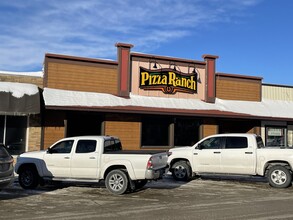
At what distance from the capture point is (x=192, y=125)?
20469mm

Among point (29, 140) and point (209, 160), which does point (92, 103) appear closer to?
point (29, 140)

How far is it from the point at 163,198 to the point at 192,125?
34.3 ft

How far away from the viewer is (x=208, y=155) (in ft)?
45.1

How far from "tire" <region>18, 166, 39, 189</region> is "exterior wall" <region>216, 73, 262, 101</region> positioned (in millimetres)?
12657

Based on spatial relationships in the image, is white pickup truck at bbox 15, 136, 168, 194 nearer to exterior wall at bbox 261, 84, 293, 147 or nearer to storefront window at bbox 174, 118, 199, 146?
storefront window at bbox 174, 118, 199, 146

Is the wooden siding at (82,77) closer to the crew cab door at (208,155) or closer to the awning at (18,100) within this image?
the awning at (18,100)

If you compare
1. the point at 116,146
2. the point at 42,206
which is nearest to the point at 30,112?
the point at 116,146

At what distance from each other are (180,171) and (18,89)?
757 cm

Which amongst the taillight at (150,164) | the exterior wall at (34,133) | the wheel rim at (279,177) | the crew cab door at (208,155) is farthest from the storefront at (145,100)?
the wheel rim at (279,177)

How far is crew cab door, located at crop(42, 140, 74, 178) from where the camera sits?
1152 centimetres

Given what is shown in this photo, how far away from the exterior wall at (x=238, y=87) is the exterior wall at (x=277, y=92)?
36.2 inches

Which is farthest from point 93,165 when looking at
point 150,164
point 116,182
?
point 150,164

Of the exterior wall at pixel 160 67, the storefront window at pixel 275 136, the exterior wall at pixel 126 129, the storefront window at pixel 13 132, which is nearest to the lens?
the storefront window at pixel 13 132

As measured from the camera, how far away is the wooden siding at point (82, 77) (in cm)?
1784
